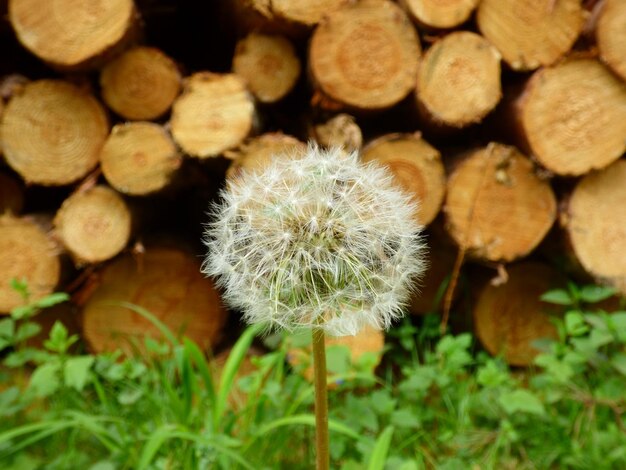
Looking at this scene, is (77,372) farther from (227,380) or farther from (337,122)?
(337,122)

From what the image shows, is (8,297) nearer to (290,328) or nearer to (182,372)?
(182,372)

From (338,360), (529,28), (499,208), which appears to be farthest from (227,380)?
(529,28)

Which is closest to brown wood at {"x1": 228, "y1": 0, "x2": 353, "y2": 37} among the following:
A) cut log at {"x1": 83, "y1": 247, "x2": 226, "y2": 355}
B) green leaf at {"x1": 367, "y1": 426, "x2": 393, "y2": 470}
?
cut log at {"x1": 83, "y1": 247, "x2": 226, "y2": 355}

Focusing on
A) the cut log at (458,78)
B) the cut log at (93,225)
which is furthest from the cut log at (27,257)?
the cut log at (458,78)

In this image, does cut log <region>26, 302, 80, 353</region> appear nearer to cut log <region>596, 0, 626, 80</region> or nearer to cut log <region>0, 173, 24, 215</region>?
cut log <region>0, 173, 24, 215</region>

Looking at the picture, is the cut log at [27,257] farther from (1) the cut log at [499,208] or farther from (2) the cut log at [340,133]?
(1) the cut log at [499,208]
